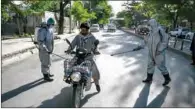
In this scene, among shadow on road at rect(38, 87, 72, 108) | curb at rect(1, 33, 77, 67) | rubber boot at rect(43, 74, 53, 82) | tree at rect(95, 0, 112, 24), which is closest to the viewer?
shadow on road at rect(38, 87, 72, 108)

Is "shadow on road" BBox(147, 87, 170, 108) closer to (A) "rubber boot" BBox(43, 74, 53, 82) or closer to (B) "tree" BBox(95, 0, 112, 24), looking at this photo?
(A) "rubber boot" BBox(43, 74, 53, 82)

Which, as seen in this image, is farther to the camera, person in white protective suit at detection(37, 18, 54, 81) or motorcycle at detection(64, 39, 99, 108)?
person in white protective suit at detection(37, 18, 54, 81)

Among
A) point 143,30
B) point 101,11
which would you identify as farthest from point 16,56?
point 101,11

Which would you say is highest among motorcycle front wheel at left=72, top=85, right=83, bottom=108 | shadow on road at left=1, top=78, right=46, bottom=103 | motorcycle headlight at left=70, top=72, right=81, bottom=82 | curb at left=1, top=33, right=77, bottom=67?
motorcycle headlight at left=70, top=72, right=81, bottom=82

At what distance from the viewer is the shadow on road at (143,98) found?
6406 millimetres

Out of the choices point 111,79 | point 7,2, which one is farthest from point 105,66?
point 7,2

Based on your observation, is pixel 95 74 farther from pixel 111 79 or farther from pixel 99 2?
pixel 99 2

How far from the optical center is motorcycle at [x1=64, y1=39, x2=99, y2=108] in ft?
19.2

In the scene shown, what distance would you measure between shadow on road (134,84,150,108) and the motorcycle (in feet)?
3.61

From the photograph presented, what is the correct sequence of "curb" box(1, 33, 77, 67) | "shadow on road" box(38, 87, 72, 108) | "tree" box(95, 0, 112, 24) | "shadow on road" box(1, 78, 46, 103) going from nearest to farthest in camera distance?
"shadow on road" box(38, 87, 72, 108), "shadow on road" box(1, 78, 46, 103), "curb" box(1, 33, 77, 67), "tree" box(95, 0, 112, 24)

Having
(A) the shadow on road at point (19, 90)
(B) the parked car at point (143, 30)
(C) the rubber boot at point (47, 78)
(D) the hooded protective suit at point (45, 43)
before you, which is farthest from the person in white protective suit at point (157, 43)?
(A) the shadow on road at point (19, 90)

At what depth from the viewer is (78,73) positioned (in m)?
5.80

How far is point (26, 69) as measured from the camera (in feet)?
36.9

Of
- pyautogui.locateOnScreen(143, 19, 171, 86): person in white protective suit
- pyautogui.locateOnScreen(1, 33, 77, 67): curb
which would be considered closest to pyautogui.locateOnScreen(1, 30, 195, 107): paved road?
pyautogui.locateOnScreen(143, 19, 171, 86): person in white protective suit
